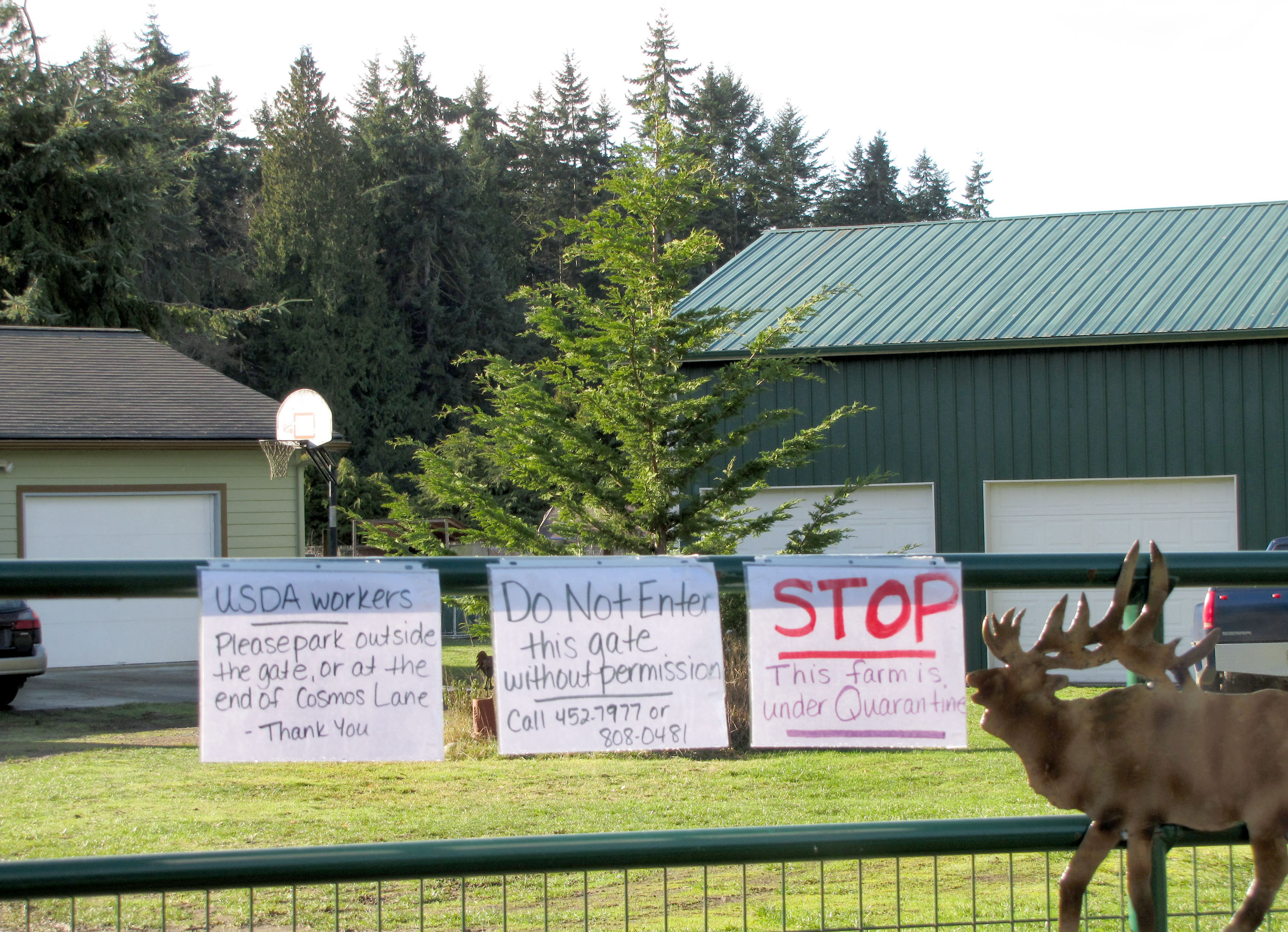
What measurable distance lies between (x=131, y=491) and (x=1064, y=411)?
1195 centimetres

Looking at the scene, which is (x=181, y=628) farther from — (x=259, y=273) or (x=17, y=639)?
(x=259, y=273)

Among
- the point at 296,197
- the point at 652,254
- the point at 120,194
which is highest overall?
the point at 296,197

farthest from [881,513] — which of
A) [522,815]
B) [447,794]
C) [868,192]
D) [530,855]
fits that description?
[868,192]

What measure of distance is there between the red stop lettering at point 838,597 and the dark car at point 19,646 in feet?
34.6

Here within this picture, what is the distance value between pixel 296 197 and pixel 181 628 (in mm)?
33406

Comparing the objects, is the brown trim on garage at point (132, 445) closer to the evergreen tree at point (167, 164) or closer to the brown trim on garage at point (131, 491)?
the brown trim on garage at point (131, 491)

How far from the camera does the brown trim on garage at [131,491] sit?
578 inches

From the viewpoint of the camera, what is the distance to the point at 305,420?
44.4ft

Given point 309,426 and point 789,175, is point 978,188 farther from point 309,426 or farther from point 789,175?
point 309,426

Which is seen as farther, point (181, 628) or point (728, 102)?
point (728, 102)

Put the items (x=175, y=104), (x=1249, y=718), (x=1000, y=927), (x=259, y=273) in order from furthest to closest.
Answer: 1. (x=175, y=104)
2. (x=259, y=273)
3. (x=1000, y=927)
4. (x=1249, y=718)

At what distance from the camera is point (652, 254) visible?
1014cm

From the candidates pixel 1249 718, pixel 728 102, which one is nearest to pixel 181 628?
pixel 1249 718

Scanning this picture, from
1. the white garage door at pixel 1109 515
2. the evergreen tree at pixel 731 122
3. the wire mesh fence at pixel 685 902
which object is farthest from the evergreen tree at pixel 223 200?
the wire mesh fence at pixel 685 902
